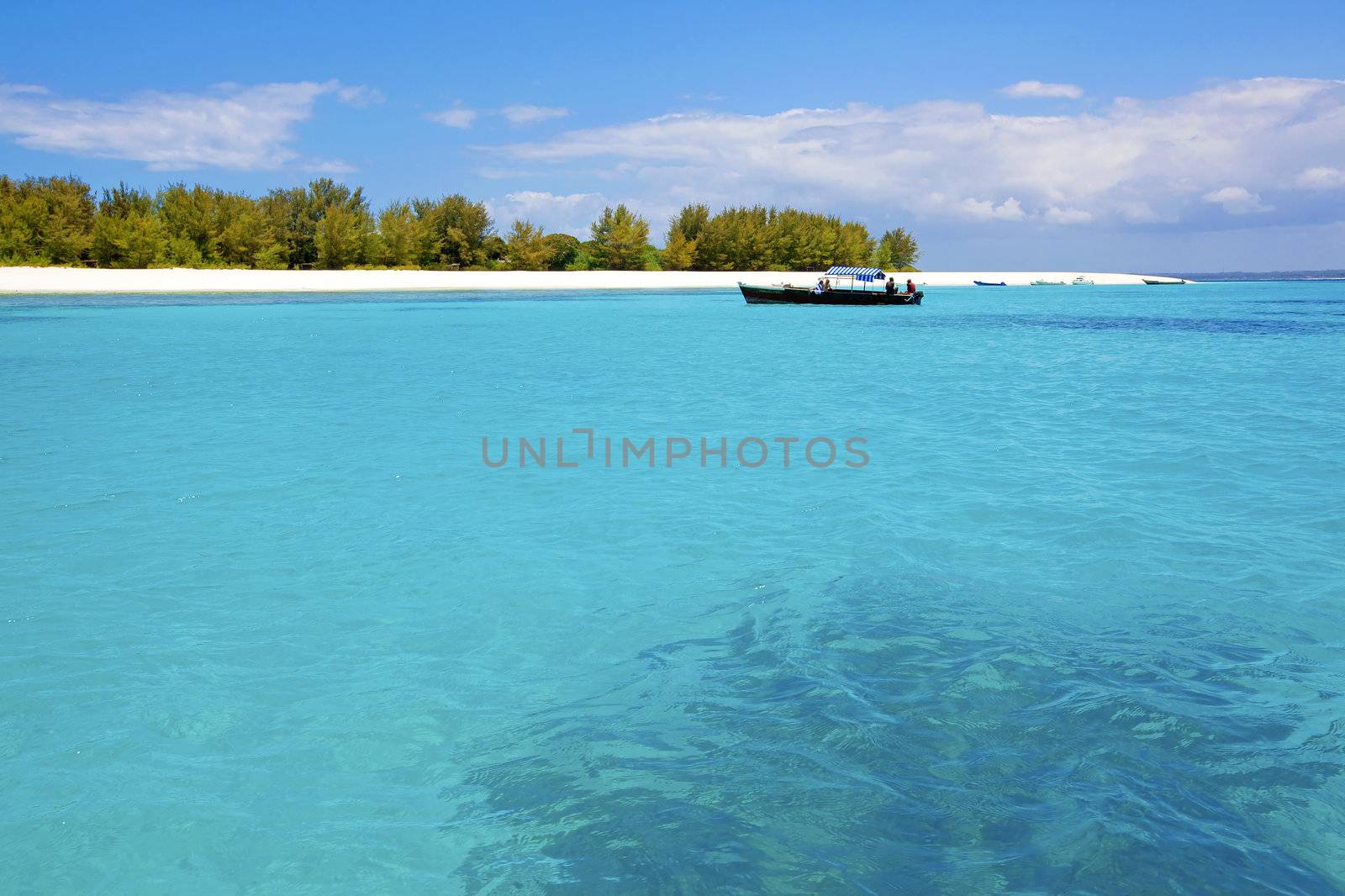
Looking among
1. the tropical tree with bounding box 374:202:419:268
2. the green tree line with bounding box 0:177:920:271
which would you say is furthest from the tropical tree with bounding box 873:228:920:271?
the tropical tree with bounding box 374:202:419:268

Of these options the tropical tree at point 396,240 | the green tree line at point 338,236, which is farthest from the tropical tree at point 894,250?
the tropical tree at point 396,240

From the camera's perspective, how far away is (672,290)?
271ft

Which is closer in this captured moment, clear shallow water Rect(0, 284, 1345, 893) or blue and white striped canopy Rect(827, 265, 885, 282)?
clear shallow water Rect(0, 284, 1345, 893)

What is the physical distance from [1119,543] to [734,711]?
4946mm

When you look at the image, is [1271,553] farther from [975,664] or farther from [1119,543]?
[975,664]

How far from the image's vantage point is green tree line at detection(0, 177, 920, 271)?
65.7 metres

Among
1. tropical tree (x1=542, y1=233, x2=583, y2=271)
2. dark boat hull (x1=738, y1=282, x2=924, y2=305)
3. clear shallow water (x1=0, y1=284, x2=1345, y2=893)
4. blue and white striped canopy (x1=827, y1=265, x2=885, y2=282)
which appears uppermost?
tropical tree (x1=542, y1=233, x2=583, y2=271)

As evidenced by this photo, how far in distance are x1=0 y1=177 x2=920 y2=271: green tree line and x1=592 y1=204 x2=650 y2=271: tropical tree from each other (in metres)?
0.12

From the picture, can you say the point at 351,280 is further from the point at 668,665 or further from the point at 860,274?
the point at 668,665

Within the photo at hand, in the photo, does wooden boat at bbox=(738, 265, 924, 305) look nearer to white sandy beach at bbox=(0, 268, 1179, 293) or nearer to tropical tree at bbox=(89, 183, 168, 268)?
white sandy beach at bbox=(0, 268, 1179, 293)

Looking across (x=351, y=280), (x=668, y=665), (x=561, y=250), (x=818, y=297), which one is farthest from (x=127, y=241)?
(x=668, y=665)

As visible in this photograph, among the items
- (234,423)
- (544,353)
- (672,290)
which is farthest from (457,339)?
(672,290)

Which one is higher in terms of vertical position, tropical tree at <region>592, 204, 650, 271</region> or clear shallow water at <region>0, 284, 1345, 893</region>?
tropical tree at <region>592, 204, 650, 271</region>

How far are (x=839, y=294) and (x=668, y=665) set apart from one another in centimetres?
5508
